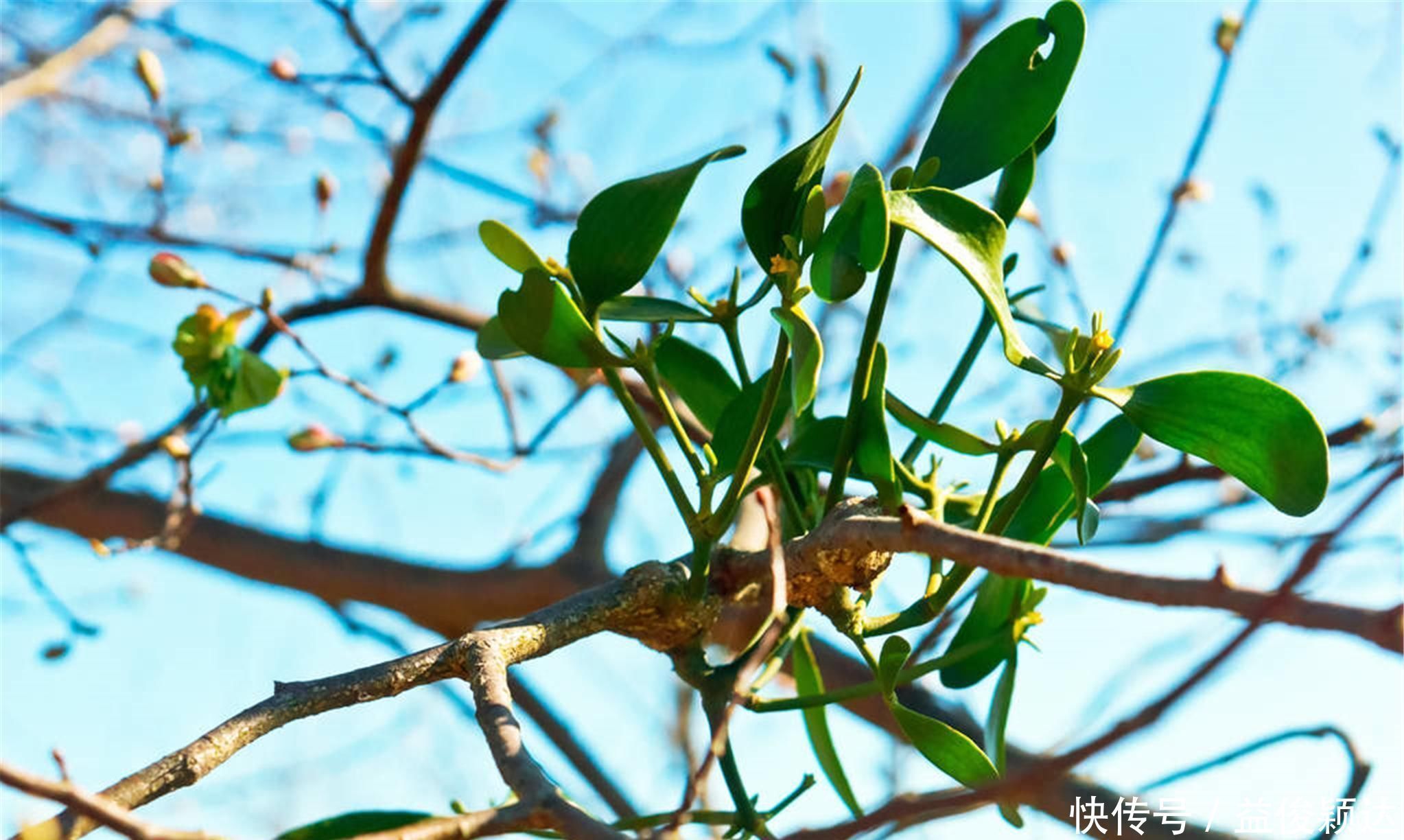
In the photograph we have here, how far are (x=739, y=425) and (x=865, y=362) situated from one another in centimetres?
6

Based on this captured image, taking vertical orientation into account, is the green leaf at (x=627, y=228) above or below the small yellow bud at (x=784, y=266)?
above

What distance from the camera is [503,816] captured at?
0.34m

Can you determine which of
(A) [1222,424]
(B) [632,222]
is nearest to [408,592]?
(B) [632,222]

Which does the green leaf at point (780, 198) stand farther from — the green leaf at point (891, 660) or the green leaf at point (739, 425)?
the green leaf at point (891, 660)

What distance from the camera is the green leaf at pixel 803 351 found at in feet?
1.48

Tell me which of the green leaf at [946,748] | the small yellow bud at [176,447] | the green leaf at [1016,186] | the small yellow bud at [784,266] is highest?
the small yellow bud at [176,447]

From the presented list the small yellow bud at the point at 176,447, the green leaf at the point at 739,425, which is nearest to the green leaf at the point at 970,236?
the green leaf at the point at 739,425

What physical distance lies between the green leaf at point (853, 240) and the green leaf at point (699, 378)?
19 cm

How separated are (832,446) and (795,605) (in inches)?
2.9

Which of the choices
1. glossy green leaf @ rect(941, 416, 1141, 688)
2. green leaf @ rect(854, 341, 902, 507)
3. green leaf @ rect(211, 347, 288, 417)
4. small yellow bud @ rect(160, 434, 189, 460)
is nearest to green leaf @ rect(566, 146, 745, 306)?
green leaf @ rect(854, 341, 902, 507)

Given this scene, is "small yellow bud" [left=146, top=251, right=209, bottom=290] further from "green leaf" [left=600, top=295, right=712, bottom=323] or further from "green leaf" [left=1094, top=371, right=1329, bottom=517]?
"green leaf" [left=1094, top=371, right=1329, bottom=517]

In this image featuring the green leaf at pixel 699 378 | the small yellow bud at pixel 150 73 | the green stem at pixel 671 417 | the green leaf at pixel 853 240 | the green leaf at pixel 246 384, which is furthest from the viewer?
the small yellow bud at pixel 150 73

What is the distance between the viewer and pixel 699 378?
648mm

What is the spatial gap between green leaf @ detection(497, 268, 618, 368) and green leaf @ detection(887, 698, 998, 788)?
206 millimetres
